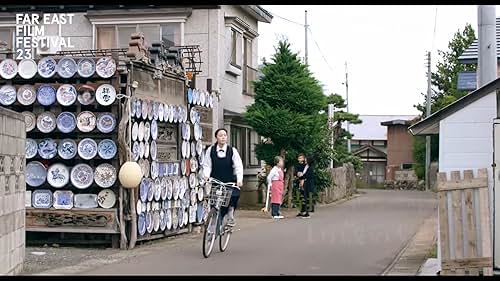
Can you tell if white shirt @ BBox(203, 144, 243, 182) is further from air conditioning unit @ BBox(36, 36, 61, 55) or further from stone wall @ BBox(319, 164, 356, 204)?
stone wall @ BBox(319, 164, 356, 204)

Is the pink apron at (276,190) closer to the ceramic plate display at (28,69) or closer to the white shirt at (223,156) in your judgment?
the white shirt at (223,156)

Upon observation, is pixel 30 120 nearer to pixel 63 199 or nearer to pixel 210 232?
pixel 63 199

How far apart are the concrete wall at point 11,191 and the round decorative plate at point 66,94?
2.38m

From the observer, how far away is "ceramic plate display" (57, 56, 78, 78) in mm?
12281

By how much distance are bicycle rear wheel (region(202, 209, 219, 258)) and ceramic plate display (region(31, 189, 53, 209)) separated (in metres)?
2.90

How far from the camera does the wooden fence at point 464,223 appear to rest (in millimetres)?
8672

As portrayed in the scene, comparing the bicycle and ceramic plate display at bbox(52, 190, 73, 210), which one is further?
ceramic plate display at bbox(52, 190, 73, 210)

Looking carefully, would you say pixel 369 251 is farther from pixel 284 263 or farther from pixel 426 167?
pixel 426 167

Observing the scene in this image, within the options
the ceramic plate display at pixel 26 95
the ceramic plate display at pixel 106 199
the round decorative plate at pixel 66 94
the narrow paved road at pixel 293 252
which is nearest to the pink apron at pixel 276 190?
the narrow paved road at pixel 293 252

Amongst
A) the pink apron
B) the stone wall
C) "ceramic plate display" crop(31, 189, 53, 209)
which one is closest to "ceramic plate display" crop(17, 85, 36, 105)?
"ceramic plate display" crop(31, 189, 53, 209)

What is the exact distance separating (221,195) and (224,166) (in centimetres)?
57
